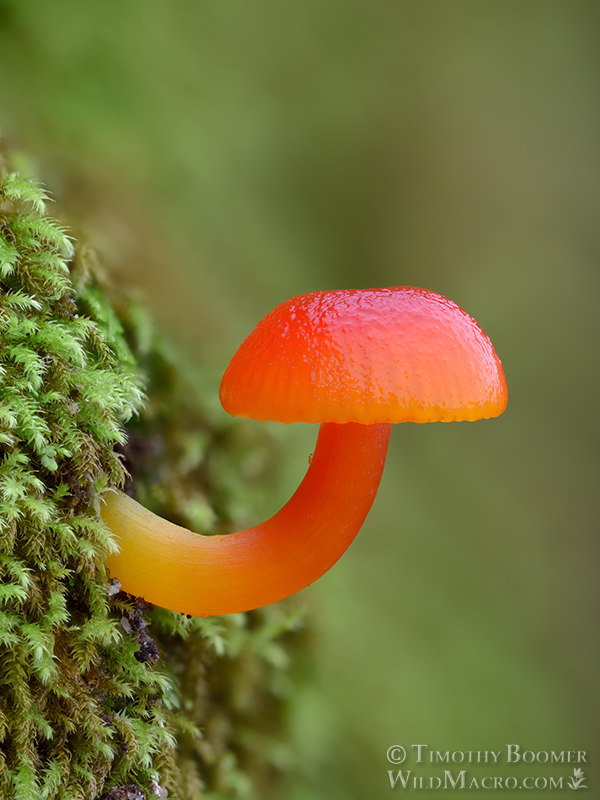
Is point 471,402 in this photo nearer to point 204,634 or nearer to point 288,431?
point 204,634

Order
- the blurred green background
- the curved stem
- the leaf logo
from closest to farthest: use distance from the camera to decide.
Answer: the curved stem < the blurred green background < the leaf logo

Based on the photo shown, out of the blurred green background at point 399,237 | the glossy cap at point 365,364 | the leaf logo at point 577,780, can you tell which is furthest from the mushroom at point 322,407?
the leaf logo at point 577,780

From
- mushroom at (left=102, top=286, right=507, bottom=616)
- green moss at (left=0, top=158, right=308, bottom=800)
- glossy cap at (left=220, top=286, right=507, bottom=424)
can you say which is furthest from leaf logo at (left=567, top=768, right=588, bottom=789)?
glossy cap at (left=220, top=286, right=507, bottom=424)

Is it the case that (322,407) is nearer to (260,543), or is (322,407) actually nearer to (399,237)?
(260,543)

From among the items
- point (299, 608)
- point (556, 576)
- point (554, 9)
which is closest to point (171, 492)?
point (299, 608)

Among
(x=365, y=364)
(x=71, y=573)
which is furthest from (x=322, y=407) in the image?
(x=71, y=573)
